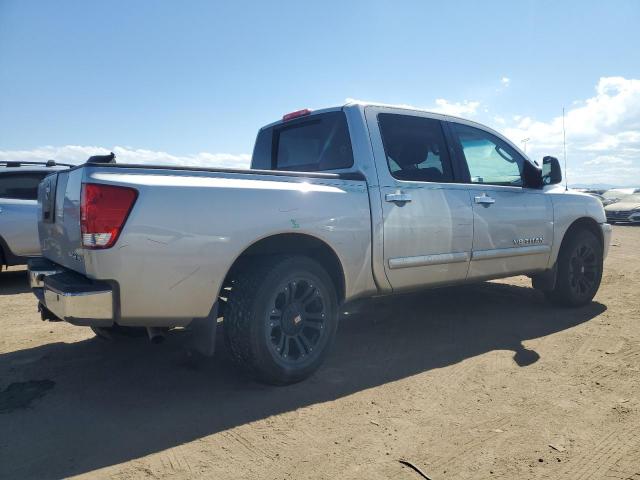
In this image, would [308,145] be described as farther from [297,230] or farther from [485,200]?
[485,200]

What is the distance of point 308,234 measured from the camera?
3.23m

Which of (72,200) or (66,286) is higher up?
(72,200)

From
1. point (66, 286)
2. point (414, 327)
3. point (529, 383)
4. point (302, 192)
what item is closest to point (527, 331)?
point (414, 327)

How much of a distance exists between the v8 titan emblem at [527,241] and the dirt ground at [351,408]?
2.64 ft

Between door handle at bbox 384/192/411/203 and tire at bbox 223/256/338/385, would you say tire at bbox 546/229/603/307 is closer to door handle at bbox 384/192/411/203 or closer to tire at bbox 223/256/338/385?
door handle at bbox 384/192/411/203

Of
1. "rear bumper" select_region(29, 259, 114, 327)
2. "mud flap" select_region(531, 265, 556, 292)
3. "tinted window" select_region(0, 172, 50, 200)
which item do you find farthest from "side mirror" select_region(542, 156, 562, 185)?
"tinted window" select_region(0, 172, 50, 200)

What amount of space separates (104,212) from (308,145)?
2.21m

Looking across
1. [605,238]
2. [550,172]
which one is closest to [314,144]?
[550,172]

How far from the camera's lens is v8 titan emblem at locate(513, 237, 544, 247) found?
472 centimetres

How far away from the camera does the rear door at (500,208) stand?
4.42m

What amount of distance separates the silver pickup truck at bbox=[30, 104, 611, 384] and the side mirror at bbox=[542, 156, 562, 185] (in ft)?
0.05

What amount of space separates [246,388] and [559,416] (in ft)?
6.31

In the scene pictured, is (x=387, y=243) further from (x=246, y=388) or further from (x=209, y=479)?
(x=209, y=479)

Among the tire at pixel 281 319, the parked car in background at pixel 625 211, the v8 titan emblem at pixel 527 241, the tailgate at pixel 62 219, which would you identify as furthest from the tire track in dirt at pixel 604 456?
the parked car in background at pixel 625 211
